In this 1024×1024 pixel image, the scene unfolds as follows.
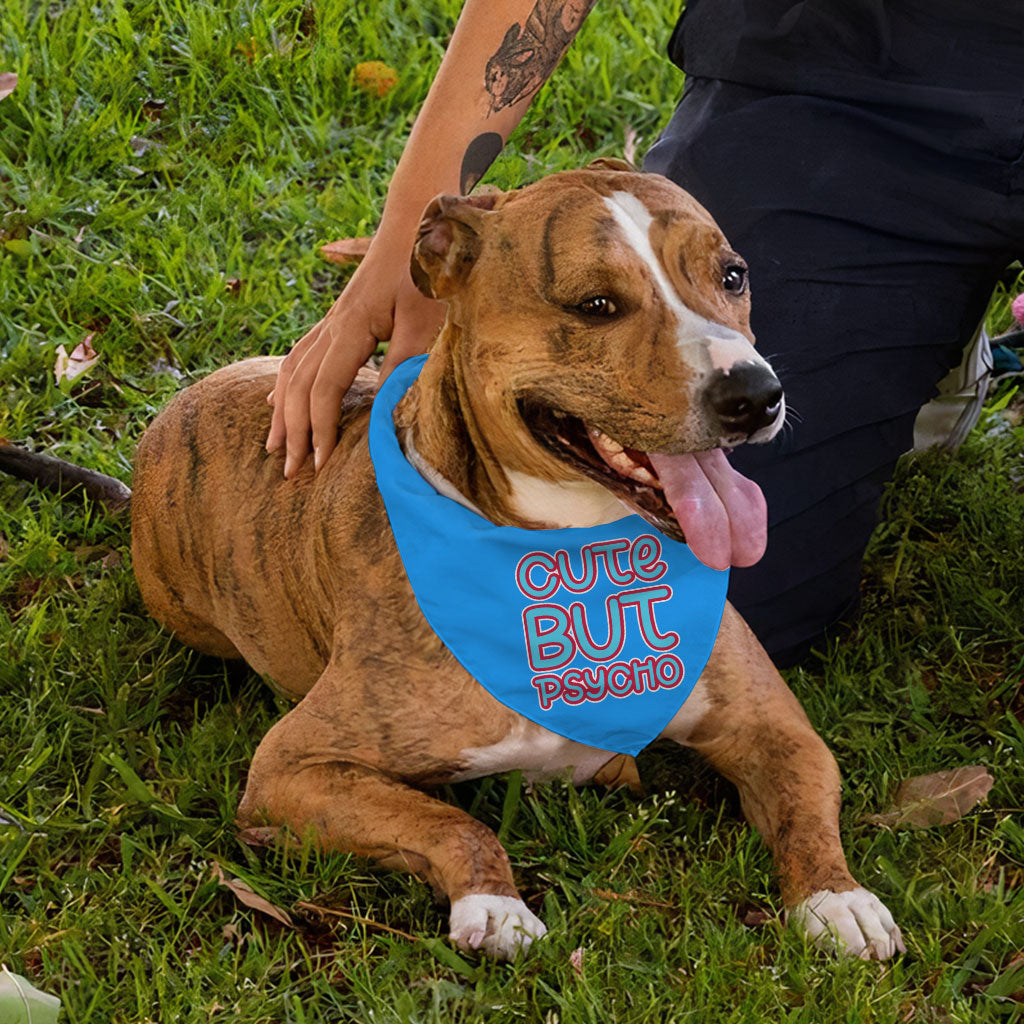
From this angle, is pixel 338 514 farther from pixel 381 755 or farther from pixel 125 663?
pixel 125 663

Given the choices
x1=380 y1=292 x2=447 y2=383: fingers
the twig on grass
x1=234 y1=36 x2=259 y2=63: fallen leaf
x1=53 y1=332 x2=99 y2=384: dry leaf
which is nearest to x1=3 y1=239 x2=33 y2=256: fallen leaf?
x1=53 y1=332 x2=99 y2=384: dry leaf

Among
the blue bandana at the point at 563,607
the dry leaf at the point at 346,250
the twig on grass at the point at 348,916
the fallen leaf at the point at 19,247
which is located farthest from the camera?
the fallen leaf at the point at 19,247

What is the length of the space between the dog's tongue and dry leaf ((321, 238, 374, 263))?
2314mm

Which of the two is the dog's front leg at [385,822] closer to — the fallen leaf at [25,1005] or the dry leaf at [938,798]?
the fallen leaf at [25,1005]

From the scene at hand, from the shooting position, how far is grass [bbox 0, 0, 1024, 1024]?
8.76 ft

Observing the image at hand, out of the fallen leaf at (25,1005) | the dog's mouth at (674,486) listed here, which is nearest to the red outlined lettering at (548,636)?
the dog's mouth at (674,486)

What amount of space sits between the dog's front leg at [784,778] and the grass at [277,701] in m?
0.07

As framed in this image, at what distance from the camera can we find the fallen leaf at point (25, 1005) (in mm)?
2459

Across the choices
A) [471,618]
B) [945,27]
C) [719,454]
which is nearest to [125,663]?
[471,618]

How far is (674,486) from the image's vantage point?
8.89ft

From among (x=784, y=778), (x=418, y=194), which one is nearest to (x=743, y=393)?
(x=784, y=778)

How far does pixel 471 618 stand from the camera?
2.96 metres

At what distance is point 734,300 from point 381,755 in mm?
1122

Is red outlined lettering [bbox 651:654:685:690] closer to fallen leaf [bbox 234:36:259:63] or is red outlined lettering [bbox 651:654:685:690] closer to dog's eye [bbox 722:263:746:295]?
dog's eye [bbox 722:263:746:295]
